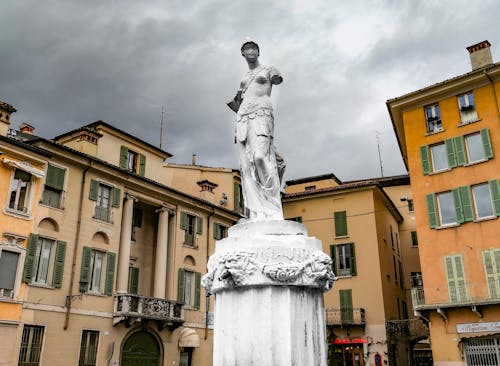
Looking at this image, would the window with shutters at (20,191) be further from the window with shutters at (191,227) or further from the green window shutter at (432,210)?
the green window shutter at (432,210)

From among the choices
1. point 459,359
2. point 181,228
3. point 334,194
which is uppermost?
point 334,194

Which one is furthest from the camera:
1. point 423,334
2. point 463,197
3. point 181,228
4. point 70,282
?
point 423,334

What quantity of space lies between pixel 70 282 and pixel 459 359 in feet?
65.8

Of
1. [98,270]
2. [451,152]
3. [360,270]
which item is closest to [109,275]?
[98,270]

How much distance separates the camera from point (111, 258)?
26.5m

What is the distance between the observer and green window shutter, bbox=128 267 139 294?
29688 mm

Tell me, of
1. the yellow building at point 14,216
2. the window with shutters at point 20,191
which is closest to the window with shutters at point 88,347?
the yellow building at point 14,216

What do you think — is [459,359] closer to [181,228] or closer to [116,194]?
[181,228]

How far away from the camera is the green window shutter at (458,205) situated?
26042 millimetres

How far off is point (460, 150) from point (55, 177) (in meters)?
21.9

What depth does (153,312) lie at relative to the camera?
27.2 metres

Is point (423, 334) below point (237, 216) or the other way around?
below

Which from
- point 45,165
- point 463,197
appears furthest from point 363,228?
point 45,165

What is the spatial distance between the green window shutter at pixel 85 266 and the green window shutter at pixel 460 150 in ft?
68.2
